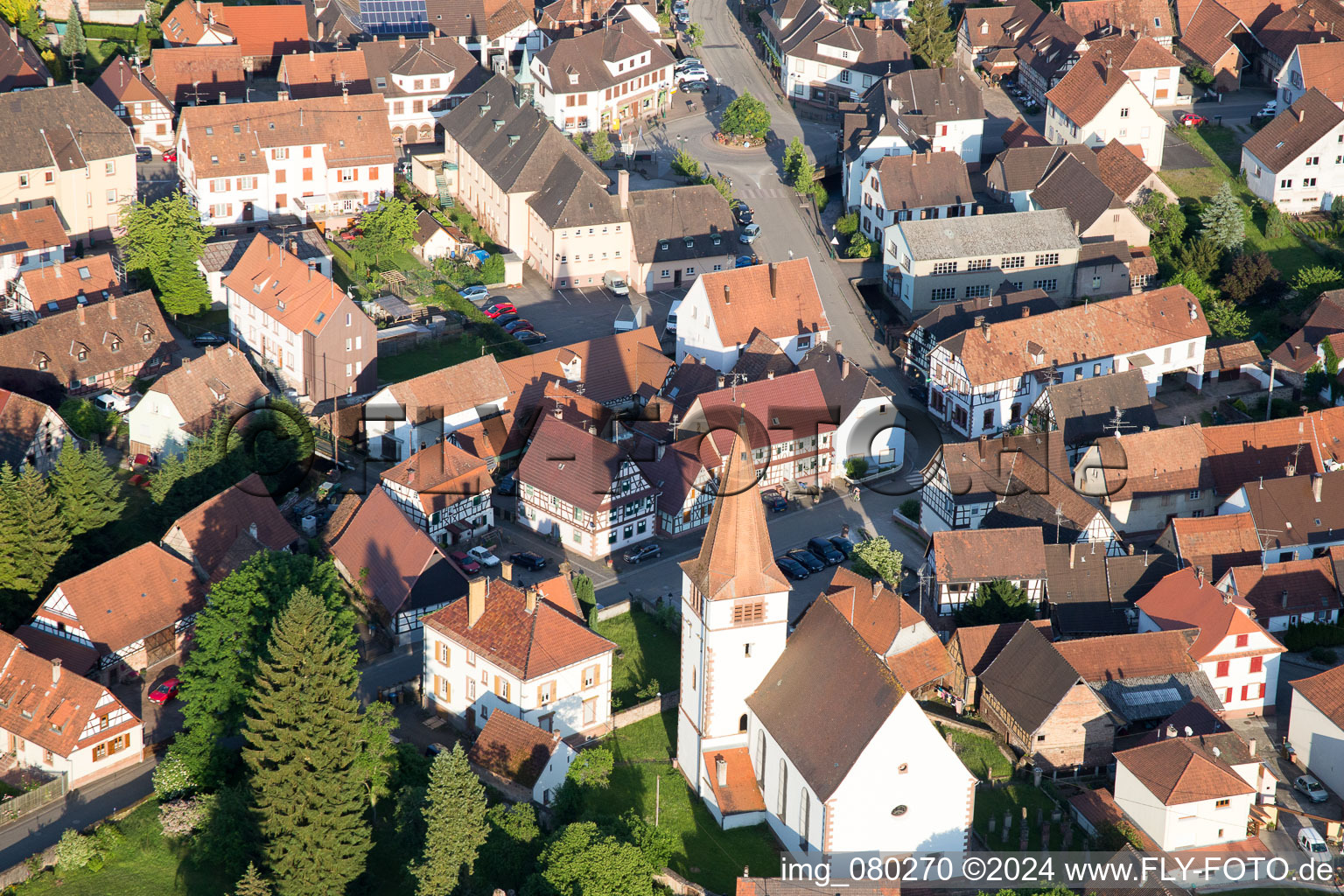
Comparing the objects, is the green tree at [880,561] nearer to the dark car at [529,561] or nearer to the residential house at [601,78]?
the dark car at [529,561]

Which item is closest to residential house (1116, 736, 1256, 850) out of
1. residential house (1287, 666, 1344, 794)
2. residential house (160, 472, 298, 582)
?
residential house (1287, 666, 1344, 794)

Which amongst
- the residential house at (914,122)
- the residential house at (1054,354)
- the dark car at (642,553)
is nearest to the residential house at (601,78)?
the residential house at (914,122)

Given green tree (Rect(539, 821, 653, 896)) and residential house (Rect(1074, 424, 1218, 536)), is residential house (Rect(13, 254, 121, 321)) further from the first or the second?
residential house (Rect(1074, 424, 1218, 536))

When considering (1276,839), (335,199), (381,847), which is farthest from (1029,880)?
(335,199)

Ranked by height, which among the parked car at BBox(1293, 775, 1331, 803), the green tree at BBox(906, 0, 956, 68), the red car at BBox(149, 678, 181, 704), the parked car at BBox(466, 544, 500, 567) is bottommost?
the red car at BBox(149, 678, 181, 704)

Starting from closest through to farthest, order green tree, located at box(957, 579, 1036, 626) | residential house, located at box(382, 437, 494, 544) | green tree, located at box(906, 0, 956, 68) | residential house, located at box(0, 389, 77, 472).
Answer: green tree, located at box(957, 579, 1036, 626) → residential house, located at box(382, 437, 494, 544) → residential house, located at box(0, 389, 77, 472) → green tree, located at box(906, 0, 956, 68)
